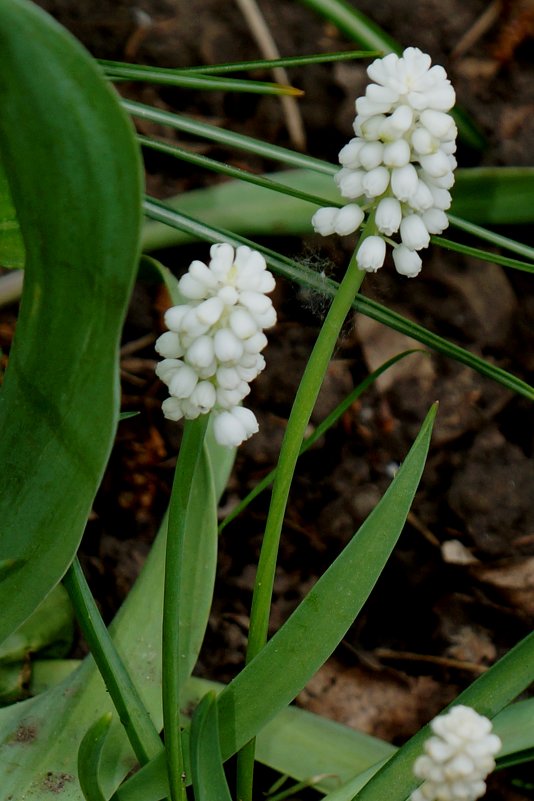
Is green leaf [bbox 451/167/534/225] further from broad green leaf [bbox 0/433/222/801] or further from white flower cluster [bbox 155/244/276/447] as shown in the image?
white flower cluster [bbox 155/244/276/447]

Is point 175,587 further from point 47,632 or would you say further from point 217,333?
point 47,632

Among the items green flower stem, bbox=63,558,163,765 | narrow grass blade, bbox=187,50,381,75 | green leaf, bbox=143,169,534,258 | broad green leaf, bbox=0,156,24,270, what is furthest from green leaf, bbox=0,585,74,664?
narrow grass blade, bbox=187,50,381,75

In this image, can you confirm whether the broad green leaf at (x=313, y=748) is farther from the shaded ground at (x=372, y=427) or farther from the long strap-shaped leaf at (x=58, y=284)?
the long strap-shaped leaf at (x=58, y=284)

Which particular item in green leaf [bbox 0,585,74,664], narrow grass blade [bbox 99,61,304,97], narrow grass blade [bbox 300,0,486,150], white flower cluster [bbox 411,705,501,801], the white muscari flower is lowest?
green leaf [bbox 0,585,74,664]

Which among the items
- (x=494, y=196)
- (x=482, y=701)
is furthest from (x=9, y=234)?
(x=494, y=196)

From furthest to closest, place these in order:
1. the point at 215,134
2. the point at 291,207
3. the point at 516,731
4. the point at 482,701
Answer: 1. the point at 291,207
2. the point at 215,134
3. the point at 516,731
4. the point at 482,701

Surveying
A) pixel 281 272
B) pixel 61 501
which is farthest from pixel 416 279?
pixel 61 501
